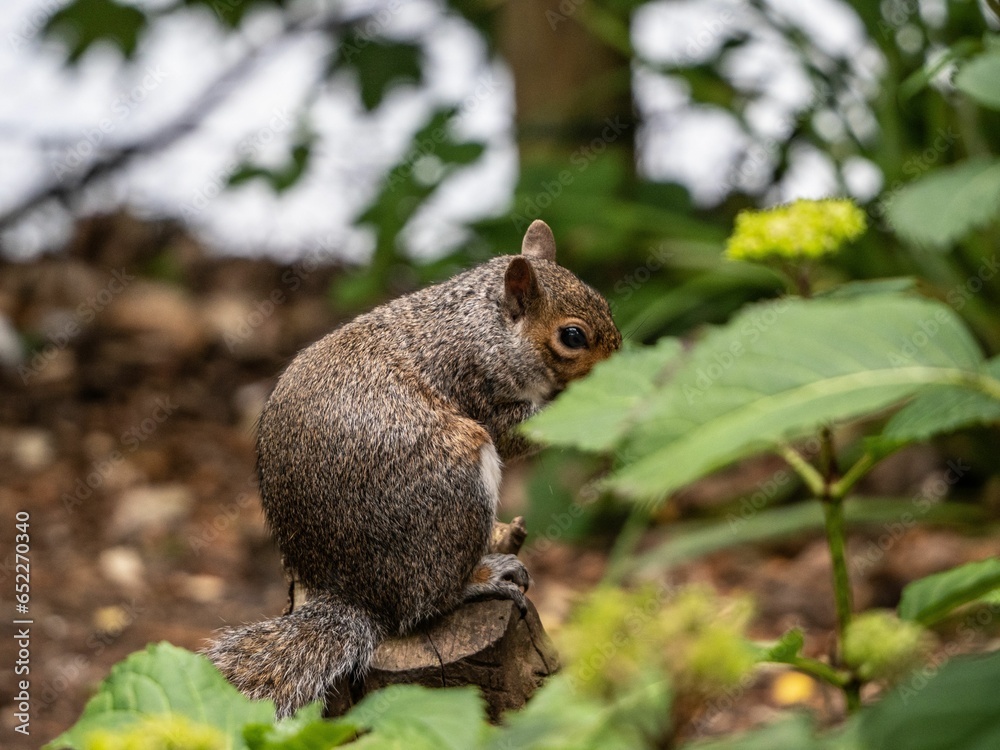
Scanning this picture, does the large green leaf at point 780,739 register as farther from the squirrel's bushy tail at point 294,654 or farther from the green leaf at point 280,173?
the green leaf at point 280,173

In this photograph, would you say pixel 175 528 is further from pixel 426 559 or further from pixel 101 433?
pixel 426 559

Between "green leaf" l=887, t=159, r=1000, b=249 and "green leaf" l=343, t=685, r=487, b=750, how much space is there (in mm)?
919

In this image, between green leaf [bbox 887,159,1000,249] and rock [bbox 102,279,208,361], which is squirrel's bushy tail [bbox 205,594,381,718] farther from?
rock [bbox 102,279,208,361]

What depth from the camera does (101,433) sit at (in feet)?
18.6

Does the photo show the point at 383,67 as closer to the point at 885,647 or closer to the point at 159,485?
the point at 159,485

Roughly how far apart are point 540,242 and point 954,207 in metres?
1.43

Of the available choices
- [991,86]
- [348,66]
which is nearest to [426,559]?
[991,86]

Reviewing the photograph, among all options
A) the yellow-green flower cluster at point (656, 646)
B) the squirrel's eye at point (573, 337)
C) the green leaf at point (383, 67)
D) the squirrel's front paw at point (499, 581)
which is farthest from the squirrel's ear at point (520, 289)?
the green leaf at point (383, 67)

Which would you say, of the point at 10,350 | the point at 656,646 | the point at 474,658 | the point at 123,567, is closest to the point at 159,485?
the point at 123,567

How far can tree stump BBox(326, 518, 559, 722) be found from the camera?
213cm

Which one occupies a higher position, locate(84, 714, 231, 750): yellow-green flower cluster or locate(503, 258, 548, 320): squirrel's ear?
locate(84, 714, 231, 750): yellow-green flower cluster

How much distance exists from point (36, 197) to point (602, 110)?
3.24m

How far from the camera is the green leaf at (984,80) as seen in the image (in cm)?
138

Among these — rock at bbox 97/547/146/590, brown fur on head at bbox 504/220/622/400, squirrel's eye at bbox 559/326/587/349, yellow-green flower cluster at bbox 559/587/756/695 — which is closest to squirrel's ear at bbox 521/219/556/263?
brown fur on head at bbox 504/220/622/400
